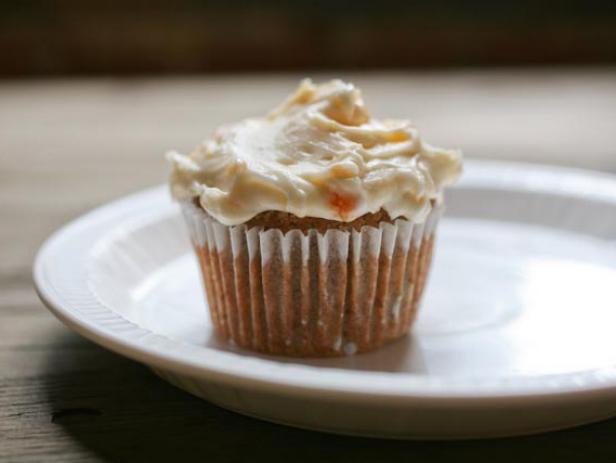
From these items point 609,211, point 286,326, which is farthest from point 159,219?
point 609,211

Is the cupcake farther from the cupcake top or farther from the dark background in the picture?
the dark background

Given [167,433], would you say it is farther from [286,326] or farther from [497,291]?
[497,291]

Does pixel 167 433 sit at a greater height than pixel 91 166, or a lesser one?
greater

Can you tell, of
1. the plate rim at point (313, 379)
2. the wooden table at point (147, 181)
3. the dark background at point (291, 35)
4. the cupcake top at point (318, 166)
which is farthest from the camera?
the dark background at point (291, 35)

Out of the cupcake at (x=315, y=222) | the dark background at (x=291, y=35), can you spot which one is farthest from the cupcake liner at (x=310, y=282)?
the dark background at (x=291, y=35)

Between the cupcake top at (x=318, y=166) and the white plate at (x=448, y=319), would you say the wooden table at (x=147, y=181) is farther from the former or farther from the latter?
the cupcake top at (x=318, y=166)

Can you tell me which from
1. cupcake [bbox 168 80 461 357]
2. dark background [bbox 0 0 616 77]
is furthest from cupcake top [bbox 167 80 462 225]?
dark background [bbox 0 0 616 77]
